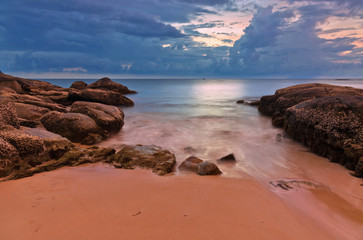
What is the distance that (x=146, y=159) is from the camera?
4.51 metres

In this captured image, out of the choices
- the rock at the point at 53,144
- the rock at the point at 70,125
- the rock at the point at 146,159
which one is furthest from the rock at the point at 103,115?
the rock at the point at 146,159

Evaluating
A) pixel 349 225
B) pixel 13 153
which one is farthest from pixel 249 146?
pixel 13 153

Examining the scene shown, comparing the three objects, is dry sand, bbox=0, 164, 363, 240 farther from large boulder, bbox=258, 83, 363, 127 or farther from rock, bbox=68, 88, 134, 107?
rock, bbox=68, 88, 134, 107

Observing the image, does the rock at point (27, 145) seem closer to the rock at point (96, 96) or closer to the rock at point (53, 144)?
the rock at point (53, 144)

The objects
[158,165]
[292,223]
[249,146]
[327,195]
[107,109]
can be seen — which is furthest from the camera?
[107,109]

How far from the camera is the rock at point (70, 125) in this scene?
618 centimetres

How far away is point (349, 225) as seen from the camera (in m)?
2.80

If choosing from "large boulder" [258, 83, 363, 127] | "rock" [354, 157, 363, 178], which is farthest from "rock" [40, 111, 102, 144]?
"large boulder" [258, 83, 363, 127]

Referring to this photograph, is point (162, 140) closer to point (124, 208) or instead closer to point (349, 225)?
point (124, 208)

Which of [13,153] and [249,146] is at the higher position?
[13,153]

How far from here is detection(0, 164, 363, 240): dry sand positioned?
7.47ft

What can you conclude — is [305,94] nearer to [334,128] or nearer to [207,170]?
[334,128]

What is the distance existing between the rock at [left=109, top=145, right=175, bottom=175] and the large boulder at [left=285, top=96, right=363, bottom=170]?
3.97 meters

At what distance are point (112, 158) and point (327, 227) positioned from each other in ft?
13.0
